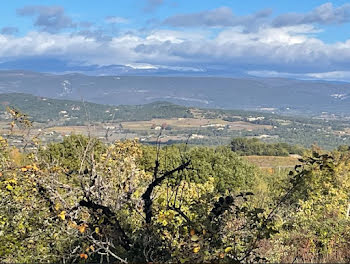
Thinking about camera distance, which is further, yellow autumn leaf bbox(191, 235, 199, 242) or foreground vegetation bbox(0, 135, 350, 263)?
foreground vegetation bbox(0, 135, 350, 263)

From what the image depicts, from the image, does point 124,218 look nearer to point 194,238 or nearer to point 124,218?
point 124,218

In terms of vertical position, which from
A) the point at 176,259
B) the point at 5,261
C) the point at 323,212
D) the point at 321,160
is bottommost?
the point at 323,212

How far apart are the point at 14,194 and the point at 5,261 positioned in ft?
10.3

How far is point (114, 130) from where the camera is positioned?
859cm

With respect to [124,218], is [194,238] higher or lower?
higher

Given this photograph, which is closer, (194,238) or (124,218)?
(194,238)

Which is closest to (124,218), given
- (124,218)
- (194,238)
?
(124,218)

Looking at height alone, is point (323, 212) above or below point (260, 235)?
below

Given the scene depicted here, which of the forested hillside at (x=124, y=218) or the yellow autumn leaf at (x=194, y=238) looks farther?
the forested hillside at (x=124, y=218)

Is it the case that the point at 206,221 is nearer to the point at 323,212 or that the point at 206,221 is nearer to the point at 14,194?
the point at 14,194

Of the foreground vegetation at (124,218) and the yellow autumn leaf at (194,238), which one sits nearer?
the yellow autumn leaf at (194,238)

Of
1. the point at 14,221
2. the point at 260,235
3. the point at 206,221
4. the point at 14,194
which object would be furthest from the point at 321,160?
the point at 14,194

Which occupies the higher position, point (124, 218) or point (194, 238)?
point (194, 238)

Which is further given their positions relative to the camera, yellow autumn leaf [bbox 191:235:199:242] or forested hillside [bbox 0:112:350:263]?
forested hillside [bbox 0:112:350:263]
